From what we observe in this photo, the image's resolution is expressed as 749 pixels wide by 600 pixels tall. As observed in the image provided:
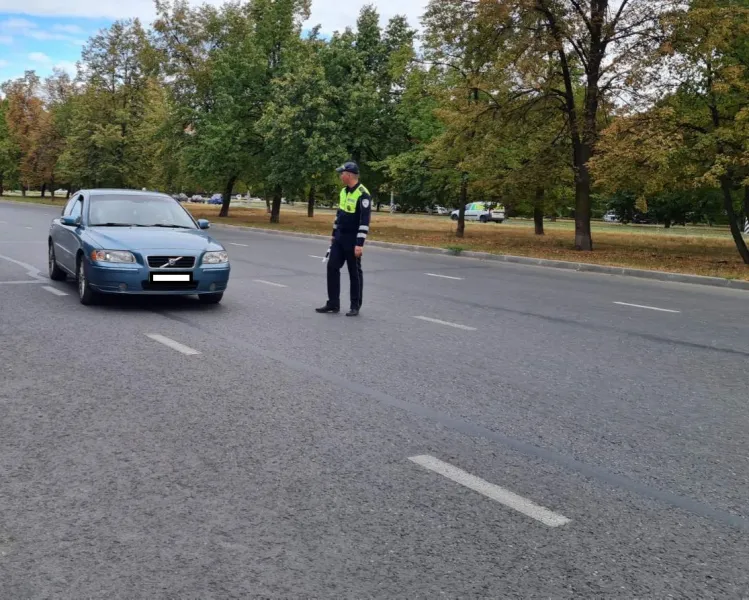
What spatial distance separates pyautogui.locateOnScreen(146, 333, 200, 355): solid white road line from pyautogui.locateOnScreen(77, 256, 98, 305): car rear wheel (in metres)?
2.04

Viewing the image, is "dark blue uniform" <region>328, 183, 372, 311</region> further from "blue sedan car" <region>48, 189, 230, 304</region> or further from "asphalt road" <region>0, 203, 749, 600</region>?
"blue sedan car" <region>48, 189, 230, 304</region>

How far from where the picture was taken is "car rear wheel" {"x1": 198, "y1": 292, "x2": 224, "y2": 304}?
10102 millimetres

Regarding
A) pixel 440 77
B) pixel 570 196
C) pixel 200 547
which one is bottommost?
pixel 200 547

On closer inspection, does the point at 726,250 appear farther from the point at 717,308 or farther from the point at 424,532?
the point at 424,532

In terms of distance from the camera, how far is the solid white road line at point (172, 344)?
7070 millimetres

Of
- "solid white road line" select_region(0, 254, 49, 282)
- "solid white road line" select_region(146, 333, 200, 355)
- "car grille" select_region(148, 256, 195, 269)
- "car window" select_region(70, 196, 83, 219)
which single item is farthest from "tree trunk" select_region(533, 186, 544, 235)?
"solid white road line" select_region(146, 333, 200, 355)

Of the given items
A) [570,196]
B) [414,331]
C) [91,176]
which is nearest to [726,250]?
[570,196]

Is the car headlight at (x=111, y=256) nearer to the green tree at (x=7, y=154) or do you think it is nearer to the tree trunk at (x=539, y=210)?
the tree trunk at (x=539, y=210)

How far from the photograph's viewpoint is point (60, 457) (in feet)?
13.6

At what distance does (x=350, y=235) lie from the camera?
9.67 metres

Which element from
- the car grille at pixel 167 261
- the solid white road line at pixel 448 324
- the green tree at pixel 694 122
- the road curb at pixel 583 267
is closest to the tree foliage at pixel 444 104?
the green tree at pixel 694 122

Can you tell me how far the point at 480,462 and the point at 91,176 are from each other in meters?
56.9

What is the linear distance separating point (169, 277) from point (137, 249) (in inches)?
20.3

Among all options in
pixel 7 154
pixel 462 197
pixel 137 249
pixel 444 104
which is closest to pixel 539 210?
pixel 462 197
